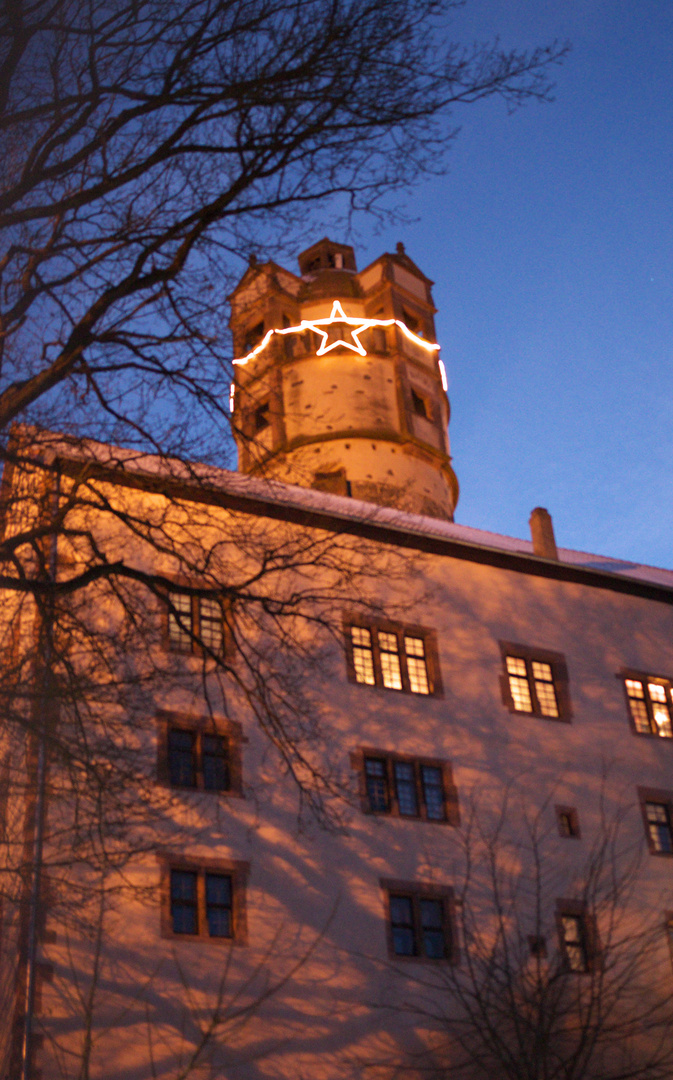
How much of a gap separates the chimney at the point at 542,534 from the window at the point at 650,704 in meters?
3.64

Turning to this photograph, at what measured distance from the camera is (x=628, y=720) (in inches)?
1126

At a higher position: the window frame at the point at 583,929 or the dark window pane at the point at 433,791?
the dark window pane at the point at 433,791

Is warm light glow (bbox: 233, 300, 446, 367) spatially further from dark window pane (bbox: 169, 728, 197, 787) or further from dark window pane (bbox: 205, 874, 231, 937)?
dark window pane (bbox: 205, 874, 231, 937)

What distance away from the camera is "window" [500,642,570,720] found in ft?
90.1

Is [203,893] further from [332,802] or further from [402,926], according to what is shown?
[402,926]

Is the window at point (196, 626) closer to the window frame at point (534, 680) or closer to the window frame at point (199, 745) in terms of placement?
the window frame at point (199, 745)

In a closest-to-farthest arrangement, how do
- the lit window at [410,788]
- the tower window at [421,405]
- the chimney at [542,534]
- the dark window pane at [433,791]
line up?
the lit window at [410,788]
the dark window pane at [433,791]
the chimney at [542,534]
the tower window at [421,405]

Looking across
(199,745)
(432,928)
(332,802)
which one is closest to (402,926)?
(432,928)

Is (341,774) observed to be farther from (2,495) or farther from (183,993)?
(2,495)

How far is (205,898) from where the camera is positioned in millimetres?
21688

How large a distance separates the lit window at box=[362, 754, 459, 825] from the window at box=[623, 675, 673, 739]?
560cm

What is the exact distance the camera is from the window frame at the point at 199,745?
74.3 ft

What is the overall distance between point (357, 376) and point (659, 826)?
22739mm

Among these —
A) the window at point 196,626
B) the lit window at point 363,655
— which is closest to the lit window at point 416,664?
the lit window at point 363,655
